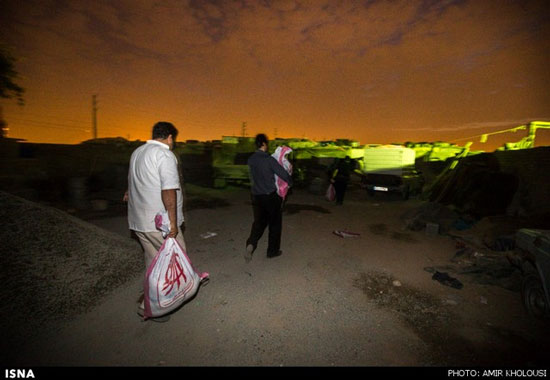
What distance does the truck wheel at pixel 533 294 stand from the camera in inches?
111

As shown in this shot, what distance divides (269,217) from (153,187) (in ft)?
7.10

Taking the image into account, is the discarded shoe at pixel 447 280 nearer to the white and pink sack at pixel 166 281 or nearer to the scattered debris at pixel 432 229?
the scattered debris at pixel 432 229

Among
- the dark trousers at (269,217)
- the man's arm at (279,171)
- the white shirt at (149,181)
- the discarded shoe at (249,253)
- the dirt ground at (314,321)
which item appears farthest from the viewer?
the discarded shoe at (249,253)

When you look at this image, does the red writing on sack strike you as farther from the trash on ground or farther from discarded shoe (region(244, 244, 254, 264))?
the trash on ground

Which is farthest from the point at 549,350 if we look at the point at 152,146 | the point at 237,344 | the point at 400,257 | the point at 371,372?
the point at 152,146

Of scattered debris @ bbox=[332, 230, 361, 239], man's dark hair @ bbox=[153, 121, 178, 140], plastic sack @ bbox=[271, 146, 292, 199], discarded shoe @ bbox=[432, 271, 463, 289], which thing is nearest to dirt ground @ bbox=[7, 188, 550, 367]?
discarded shoe @ bbox=[432, 271, 463, 289]

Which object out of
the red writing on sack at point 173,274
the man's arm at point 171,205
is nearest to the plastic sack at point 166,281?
the red writing on sack at point 173,274

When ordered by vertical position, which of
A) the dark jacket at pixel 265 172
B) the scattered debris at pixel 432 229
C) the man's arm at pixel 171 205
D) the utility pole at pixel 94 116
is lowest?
the scattered debris at pixel 432 229

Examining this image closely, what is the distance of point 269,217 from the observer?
4.27m

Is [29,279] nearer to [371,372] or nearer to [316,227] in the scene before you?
[371,372]

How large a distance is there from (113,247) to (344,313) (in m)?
3.53

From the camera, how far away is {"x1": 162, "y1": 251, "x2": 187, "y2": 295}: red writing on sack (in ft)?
7.97

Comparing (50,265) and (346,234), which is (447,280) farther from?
(50,265)

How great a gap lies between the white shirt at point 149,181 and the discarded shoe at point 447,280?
4.00 meters
